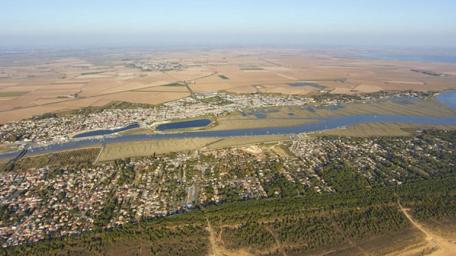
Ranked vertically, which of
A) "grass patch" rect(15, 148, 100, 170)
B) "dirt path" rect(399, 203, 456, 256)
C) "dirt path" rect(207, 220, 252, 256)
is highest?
"dirt path" rect(399, 203, 456, 256)

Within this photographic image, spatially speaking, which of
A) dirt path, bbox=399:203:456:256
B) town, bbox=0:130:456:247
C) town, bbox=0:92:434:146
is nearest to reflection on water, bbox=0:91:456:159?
town, bbox=0:92:434:146

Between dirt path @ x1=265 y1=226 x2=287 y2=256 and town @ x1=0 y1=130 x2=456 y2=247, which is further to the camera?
town @ x1=0 y1=130 x2=456 y2=247

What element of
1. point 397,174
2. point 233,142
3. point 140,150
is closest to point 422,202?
point 397,174

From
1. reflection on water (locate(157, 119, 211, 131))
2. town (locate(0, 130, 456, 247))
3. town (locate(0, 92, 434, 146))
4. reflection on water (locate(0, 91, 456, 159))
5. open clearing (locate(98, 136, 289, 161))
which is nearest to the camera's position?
town (locate(0, 130, 456, 247))

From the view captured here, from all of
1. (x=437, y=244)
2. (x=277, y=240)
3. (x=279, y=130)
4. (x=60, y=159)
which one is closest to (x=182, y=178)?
(x=277, y=240)

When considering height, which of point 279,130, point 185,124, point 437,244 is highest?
point 279,130

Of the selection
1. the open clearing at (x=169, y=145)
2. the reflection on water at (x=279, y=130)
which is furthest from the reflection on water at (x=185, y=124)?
the open clearing at (x=169, y=145)

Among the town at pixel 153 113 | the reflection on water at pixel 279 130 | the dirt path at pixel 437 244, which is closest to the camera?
the dirt path at pixel 437 244

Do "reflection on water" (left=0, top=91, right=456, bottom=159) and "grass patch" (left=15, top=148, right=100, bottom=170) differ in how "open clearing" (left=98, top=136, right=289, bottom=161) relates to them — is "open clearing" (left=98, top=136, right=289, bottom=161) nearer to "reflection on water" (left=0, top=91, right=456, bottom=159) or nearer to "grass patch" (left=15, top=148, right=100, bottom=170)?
"grass patch" (left=15, top=148, right=100, bottom=170)

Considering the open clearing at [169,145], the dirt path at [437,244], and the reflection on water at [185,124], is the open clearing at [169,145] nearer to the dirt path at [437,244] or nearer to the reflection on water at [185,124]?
the reflection on water at [185,124]

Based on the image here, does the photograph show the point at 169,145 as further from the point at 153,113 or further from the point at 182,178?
the point at 153,113

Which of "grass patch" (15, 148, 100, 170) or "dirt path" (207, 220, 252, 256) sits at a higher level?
"grass patch" (15, 148, 100, 170)

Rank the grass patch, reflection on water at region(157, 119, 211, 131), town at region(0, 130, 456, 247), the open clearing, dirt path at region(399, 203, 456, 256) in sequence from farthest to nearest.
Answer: reflection on water at region(157, 119, 211, 131), the open clearing, the grass patch, town at region(0, 130, 456, 247), dirt path at region(399, 203, 456, 256)
